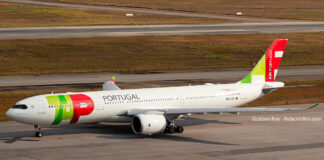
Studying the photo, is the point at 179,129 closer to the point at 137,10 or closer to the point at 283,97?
the point at 283,97

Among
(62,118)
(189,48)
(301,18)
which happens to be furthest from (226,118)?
(301,18)

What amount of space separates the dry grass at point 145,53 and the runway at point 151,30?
198 inches

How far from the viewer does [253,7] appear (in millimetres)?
183625

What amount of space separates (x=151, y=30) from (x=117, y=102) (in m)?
77.1

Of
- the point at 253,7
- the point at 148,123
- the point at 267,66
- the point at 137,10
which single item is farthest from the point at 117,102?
the point at 253,7

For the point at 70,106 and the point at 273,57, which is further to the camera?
the point at 273,57

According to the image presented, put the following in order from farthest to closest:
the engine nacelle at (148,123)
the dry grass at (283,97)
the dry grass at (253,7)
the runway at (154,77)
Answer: the dry grass at (253,7)
the runway at (154,77)
the dry grass at (283,97)
the engine nacelle at (148,123)

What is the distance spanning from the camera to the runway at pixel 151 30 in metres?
114

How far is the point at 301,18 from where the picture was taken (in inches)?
5955

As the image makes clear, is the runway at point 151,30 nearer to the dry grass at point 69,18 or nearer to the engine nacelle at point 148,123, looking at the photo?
the dry grass at point 69,18

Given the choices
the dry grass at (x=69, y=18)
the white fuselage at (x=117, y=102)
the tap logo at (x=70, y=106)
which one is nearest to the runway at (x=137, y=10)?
the dry grass at (x=69, y=18)

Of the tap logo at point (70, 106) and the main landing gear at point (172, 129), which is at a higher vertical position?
the tap logo at point (70, 106)

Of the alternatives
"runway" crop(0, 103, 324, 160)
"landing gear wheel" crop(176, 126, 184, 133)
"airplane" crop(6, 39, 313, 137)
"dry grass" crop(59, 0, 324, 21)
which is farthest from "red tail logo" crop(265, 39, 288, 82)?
"dry grass" crop(59, 0, 324, 21)

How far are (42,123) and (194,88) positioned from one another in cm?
1336
